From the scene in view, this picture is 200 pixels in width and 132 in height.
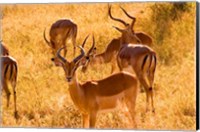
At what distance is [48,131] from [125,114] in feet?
1.78

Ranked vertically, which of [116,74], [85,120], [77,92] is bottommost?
[85,120]

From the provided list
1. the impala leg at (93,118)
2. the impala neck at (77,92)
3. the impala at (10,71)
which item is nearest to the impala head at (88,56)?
the impala neck at (77,92)

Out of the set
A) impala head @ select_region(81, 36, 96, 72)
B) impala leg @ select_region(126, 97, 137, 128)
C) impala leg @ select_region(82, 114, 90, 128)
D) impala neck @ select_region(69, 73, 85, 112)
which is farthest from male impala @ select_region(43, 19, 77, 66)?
impala leg @ select_region(126, 97, 137, 128)

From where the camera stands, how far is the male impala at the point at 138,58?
459 cm

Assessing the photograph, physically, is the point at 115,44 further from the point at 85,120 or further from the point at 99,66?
the point at 85,120

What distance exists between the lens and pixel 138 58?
15.1ft

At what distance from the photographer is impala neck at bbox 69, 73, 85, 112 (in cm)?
458

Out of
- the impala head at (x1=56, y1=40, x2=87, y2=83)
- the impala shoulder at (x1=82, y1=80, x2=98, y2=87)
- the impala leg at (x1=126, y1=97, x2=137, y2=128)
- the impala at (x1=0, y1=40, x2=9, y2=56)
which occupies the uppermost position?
the impala at (x1=0, y1=40, x2=9, y2=56)

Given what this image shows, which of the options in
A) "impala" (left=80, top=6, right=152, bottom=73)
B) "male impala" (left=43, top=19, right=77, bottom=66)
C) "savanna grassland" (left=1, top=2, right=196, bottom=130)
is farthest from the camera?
"male impala" (left=43, top=19, right=77, bottom=66)

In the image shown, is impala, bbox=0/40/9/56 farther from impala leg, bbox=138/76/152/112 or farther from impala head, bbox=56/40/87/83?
impala leg, bbox=138/76/152/112

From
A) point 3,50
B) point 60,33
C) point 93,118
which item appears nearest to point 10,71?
point 3,50

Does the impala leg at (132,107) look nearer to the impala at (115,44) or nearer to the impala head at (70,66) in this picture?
the impala at (115,44)

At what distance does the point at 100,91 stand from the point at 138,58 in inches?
13.2

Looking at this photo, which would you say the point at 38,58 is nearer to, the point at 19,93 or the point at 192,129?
the point at 19,93
